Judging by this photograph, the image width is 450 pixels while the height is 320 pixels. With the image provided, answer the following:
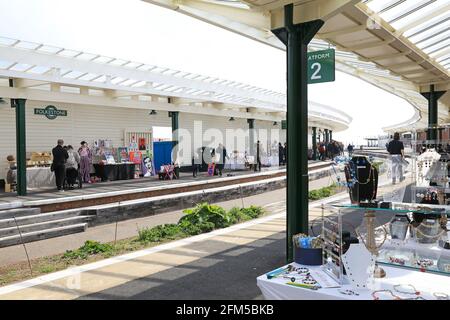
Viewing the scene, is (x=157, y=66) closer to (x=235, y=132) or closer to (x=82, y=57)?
(x=82, y=57)

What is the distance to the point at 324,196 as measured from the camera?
12.0 m

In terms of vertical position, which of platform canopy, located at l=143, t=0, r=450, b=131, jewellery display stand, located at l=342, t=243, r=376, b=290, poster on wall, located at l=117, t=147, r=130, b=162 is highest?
platform canopy, located at l=143, t=0, r=450, b=131

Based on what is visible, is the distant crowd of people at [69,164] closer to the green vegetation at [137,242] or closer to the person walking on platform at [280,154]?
the green vegetation at [137,242]

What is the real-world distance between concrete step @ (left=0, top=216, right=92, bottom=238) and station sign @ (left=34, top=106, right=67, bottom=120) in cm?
621

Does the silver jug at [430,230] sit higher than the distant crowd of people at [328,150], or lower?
lower

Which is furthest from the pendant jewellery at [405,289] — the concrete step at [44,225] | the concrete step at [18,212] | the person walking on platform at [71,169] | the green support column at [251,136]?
the green support column at [251,136]

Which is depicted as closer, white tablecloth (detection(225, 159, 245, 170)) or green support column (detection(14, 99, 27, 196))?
green support column (detection(14, 99, 27, 196))

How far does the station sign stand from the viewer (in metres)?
13.8

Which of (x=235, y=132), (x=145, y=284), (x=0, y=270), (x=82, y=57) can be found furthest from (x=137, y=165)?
(x=145, y=284)

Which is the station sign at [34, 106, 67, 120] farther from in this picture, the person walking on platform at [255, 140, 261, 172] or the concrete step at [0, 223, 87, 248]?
the person walking on platform at [255, 140, 261, 172]

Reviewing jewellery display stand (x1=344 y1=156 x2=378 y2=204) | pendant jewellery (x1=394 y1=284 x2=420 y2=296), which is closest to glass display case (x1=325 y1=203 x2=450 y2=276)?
jewellery display stand (x1=344 y1=156 x2=378 y2=204)

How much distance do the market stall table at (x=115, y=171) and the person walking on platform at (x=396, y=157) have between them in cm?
1034

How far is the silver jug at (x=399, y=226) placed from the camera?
357 cm

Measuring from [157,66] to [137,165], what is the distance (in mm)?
5000
